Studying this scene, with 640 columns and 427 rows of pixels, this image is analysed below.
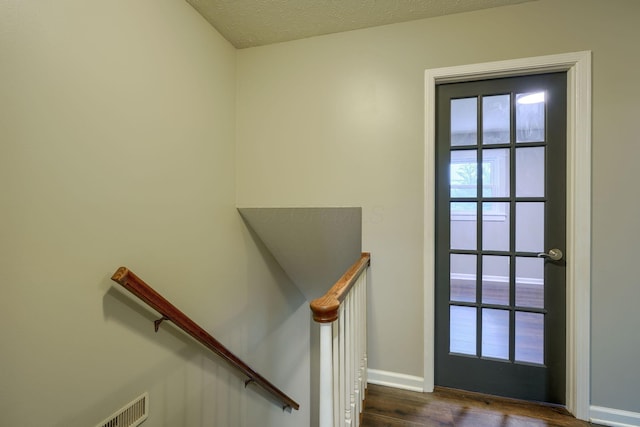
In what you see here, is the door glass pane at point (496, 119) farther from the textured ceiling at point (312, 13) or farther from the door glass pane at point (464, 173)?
the textured ceiling at point (312, 13)

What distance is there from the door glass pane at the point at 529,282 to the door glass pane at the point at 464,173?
1.73 feet

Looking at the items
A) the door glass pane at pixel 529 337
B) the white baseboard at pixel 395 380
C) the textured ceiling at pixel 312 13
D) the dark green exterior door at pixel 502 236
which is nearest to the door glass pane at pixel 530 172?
the dark green exterior door at pixel 502 236

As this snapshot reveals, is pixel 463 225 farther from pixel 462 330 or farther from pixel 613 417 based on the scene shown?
pixel 613 417

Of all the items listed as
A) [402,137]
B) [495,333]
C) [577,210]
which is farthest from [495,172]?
[495,333]

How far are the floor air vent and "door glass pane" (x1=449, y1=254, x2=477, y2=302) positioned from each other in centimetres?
193

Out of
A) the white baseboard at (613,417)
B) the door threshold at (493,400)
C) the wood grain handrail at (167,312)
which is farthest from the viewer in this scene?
the door threshold at (493,400)

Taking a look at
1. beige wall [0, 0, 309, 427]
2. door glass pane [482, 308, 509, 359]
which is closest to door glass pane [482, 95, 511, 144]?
door glass pane [482, 308, 509, 359]

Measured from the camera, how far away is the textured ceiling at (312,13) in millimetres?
1773

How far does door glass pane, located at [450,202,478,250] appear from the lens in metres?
1.90

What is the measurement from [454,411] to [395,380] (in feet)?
1.23

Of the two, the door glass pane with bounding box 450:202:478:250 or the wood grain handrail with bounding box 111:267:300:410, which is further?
the door glass pane with bounding box 450:202:478:250

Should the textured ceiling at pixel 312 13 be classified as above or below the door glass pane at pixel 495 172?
above

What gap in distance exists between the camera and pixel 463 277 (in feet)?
6.35

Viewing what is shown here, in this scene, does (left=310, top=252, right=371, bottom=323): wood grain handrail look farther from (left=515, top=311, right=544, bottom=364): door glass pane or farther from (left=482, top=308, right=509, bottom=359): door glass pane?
(left=515, top=311, right=544, bottom=364): door glass pane
